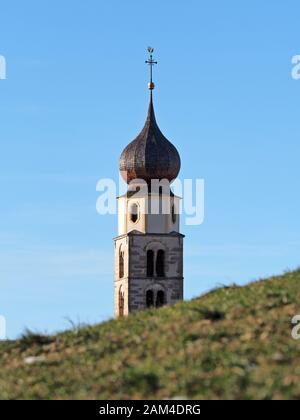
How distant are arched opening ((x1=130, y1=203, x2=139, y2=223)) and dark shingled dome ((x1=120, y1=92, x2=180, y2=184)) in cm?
280

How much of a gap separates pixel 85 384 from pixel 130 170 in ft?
278

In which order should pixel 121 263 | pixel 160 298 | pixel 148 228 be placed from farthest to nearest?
pixel 121 263
pixel 148 228
pixel 160 298

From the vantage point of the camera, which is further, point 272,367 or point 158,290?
point 158,290

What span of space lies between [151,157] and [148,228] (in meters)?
5.36

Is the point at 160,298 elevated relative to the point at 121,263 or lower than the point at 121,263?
lower

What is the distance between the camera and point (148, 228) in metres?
102

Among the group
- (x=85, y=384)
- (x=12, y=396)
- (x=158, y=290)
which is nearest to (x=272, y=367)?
(x=85, y=384)

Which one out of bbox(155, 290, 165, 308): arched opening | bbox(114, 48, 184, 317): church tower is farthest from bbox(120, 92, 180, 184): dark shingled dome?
bbox(155, 290, 165, 308): arched opening

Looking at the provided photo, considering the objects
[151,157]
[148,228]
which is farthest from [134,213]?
[151,157]

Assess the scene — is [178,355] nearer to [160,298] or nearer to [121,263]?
[160,298]

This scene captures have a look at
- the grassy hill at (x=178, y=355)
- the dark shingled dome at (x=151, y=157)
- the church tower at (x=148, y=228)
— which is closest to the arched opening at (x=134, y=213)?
the church tower at (x=148, y=228)

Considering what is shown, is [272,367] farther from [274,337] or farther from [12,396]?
[12,396]

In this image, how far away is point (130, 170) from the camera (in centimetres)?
10319
